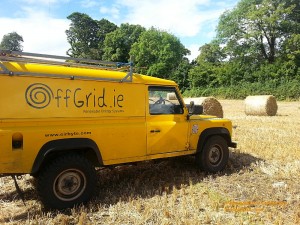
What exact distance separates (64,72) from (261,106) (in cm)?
1501

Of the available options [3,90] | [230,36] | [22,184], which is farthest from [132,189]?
[230,36]

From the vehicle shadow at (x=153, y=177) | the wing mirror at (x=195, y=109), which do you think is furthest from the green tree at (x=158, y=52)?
the wing mirror at (x=195, y=109)

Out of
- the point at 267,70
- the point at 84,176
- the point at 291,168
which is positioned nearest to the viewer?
the point at 84,176

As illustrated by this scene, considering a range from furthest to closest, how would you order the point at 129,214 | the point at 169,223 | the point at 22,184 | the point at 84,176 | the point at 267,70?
the point at 267,70 → the point at 22,184 → the point at 84,176 → the point at 129,214 → the point at 169,223

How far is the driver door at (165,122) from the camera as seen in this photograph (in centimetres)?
568

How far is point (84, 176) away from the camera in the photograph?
4.88 m

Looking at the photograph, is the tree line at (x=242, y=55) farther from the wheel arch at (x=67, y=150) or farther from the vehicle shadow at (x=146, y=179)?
the wheel arch at (x=67, y=150)

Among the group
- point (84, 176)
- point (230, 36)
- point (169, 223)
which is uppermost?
point (230, 36)

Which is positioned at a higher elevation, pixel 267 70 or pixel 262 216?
pixel 267 70

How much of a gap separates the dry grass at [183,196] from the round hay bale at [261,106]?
1044 centimetres

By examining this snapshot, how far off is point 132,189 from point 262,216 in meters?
2.13

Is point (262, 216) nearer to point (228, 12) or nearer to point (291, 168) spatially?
point (291, 168)

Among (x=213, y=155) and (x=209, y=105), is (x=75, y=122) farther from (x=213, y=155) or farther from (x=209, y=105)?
(x=209, y=105)

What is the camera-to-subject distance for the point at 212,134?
21.8 feet
